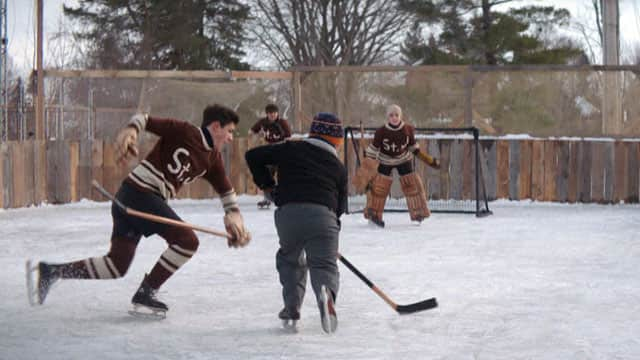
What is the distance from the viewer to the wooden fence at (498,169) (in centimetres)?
1636

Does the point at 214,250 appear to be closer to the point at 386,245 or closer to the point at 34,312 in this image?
the point at 386,245

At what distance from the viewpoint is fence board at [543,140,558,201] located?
16844mm

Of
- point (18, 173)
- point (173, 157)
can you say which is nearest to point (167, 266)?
point (173, 157)

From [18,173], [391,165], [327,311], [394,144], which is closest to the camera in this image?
[327,311]

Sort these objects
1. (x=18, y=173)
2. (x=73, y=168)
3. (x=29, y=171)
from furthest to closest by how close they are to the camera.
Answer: (x=73, y=168) → (x=29, y=171) → (x=18, y=173)

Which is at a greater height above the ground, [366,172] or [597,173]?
[366,172]

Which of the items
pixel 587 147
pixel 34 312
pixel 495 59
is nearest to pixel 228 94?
pixel 587 147

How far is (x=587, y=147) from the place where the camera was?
16.8m

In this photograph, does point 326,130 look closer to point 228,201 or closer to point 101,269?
point 228,201

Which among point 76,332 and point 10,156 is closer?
point 76,332

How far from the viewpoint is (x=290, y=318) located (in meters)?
6.53

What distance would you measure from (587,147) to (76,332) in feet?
39.0

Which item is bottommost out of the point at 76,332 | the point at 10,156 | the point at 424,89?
the point at 76,332

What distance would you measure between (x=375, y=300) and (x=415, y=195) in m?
5.43
